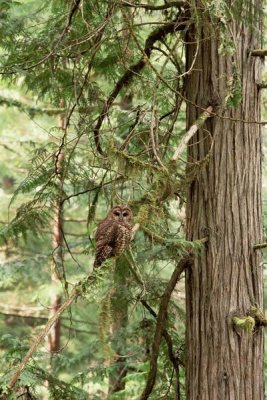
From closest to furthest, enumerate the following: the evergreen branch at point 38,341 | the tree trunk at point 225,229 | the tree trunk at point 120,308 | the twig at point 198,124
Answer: the evergreen branch at point 38,341 < the twig at point 198,124 < the tree trunk at point 225,229 < the tree trunk at point 120,308

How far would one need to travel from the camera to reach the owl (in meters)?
3.08

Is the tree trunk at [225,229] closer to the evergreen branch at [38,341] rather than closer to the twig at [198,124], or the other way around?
the twig at [198,124]

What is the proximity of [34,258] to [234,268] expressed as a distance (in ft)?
19.9

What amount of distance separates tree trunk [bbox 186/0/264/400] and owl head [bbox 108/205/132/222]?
0.58 m

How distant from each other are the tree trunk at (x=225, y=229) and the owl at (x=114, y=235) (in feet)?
2.02

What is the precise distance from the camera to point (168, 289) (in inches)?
156

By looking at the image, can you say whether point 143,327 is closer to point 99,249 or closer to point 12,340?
point 12,340

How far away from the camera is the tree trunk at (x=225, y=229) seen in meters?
3.62

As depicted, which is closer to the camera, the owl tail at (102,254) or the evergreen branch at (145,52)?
the owl tail at (102,254)

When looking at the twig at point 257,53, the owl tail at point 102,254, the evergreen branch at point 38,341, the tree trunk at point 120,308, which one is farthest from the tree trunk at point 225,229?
the evergreen branch at point 38,341

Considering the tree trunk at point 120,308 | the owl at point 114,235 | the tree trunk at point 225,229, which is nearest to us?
the owl at point 114,235

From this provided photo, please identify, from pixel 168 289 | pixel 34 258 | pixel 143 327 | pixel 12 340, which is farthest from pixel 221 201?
pixel 34 258

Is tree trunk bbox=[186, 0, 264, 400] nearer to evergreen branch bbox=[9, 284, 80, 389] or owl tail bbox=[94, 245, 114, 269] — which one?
owl tail bbox=[94, 245, 114, 269]

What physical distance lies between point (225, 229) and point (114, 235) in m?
0.90
